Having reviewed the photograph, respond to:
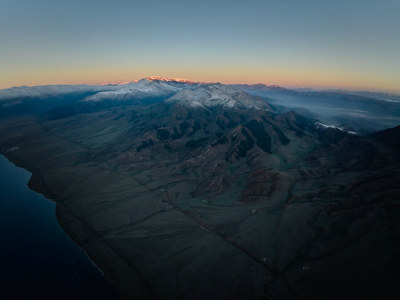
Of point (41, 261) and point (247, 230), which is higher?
point (247, 230)

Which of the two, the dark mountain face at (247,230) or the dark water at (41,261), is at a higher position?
the dark mountain face at (247,230)

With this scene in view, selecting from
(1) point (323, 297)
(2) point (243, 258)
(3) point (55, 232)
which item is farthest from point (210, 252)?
(3) point (55, 232)

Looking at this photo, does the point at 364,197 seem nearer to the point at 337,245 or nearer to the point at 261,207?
the point at 337,245

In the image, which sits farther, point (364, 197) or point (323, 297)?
point (364, 197)

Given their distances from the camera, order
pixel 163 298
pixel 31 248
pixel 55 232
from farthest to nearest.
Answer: pixel 55 232 → pixel 31 248 → pixel 163 298

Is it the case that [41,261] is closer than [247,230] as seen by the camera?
Yes

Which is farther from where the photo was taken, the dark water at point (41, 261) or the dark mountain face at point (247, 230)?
the dark water at point (41, 261)

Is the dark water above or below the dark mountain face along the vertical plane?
below

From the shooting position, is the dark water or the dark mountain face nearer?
the dark mountain face
